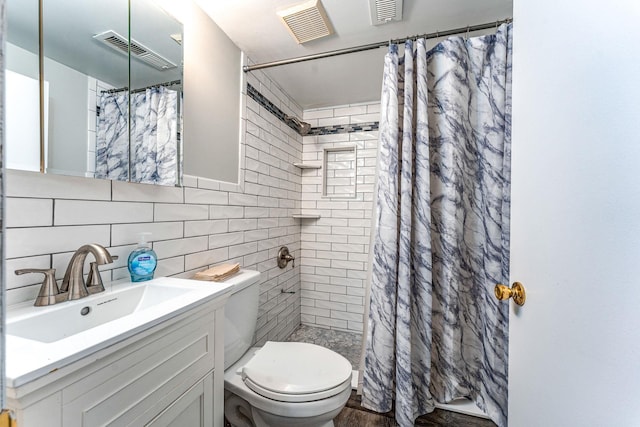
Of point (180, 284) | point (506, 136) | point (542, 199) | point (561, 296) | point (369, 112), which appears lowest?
point (180, 284)

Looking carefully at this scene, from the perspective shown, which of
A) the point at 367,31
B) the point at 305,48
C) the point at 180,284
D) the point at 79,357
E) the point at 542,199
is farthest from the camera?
the point at 305,48

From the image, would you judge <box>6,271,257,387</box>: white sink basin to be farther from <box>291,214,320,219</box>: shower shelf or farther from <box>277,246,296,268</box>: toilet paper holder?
<box>291,214,320,219</box>: shower shelf

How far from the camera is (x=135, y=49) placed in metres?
1.06

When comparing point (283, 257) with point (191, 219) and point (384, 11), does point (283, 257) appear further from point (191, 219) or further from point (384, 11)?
point (384, 11)

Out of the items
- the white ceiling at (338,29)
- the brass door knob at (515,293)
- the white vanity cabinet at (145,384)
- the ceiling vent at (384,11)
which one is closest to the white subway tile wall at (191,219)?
the white ceiling at (338,29)

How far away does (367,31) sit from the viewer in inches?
59.2

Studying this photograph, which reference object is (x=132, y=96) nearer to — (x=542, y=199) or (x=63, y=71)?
(x=63, y=71)

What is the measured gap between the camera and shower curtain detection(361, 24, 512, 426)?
1406 millimetres

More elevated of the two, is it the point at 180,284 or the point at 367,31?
the point at 367,31

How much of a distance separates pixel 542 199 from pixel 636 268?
26 cm

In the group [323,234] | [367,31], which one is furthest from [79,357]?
[323,234]

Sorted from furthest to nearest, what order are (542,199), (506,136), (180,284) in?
(506,136), (180,284), (542,199)

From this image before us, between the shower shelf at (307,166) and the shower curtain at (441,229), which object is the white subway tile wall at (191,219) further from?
the shower curtain at (441,229)

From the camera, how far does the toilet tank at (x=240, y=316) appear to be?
1.22 meters
